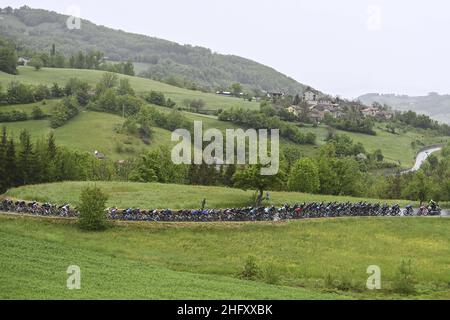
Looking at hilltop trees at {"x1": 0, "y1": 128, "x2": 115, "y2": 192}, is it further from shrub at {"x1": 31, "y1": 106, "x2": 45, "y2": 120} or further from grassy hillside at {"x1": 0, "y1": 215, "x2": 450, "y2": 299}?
shrub at {"x1": 31, "y1": 106, "x2": 45, "y2": 120}

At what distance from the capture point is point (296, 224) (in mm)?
57719

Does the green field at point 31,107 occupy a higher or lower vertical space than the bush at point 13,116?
higher

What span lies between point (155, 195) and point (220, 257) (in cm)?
2217

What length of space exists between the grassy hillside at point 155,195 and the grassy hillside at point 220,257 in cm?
1014

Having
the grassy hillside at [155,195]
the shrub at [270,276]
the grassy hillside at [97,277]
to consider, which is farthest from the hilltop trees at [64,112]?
the shrub at [270,276]

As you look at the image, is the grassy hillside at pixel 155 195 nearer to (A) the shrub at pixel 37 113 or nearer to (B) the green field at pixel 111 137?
(B) the green field at pixel 111 137

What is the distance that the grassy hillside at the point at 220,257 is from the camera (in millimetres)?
36969

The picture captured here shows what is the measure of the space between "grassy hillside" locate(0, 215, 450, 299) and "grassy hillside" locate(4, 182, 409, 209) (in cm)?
1014

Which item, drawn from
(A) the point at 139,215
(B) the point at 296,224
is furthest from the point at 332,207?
(A) the point at 139,215

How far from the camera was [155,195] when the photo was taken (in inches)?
2739

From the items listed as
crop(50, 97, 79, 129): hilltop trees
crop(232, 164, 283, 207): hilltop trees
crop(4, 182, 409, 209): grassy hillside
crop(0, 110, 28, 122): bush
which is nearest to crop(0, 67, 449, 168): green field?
crop(50, 97, 79, 129): hilltop trees

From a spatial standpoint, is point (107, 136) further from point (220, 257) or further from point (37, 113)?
point (220, 257)

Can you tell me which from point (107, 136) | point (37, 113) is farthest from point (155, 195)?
point (37, 113)

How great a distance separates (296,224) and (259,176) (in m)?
8.71
